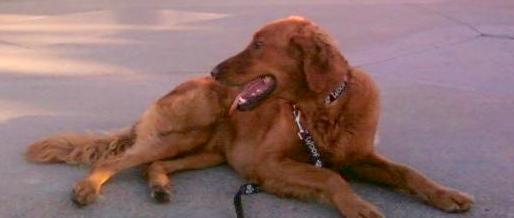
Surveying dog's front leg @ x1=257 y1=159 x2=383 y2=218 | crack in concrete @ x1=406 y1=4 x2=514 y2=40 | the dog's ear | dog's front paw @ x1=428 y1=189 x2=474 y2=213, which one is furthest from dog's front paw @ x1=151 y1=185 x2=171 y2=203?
crack in concrete @ x1=406 y1=4 x2=514 y2=40

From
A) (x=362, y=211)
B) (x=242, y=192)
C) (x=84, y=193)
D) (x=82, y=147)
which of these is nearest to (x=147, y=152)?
(x=82, y=147)

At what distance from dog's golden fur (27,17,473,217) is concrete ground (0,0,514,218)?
98 mm

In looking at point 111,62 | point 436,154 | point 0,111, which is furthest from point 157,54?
point 436,154

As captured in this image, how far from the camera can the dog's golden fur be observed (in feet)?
13.4

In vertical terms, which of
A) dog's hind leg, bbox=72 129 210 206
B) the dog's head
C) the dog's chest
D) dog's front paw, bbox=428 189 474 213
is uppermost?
the dog's head

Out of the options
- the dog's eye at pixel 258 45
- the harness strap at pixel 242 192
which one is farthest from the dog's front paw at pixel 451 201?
the dog's eye at pixel 258 45

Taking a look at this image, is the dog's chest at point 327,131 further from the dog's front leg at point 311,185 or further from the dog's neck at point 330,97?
the dog's front leg at point 311,185

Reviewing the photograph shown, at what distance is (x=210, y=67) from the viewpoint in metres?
8.12

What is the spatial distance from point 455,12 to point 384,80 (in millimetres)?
4769

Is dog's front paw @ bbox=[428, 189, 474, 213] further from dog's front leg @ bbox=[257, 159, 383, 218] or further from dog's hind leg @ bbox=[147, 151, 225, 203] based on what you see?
dog's hind leg @ bbox=[147, 151, 225, 203]

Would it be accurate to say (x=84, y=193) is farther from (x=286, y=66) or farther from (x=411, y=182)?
(x=411, y=182)

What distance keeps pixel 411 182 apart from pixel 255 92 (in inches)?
38.2

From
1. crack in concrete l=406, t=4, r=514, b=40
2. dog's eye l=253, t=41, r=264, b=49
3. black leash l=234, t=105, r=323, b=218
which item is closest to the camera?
dog's eye l=253, t=41, r=264, b=49

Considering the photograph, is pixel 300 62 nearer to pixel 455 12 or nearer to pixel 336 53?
pixel 336 53
